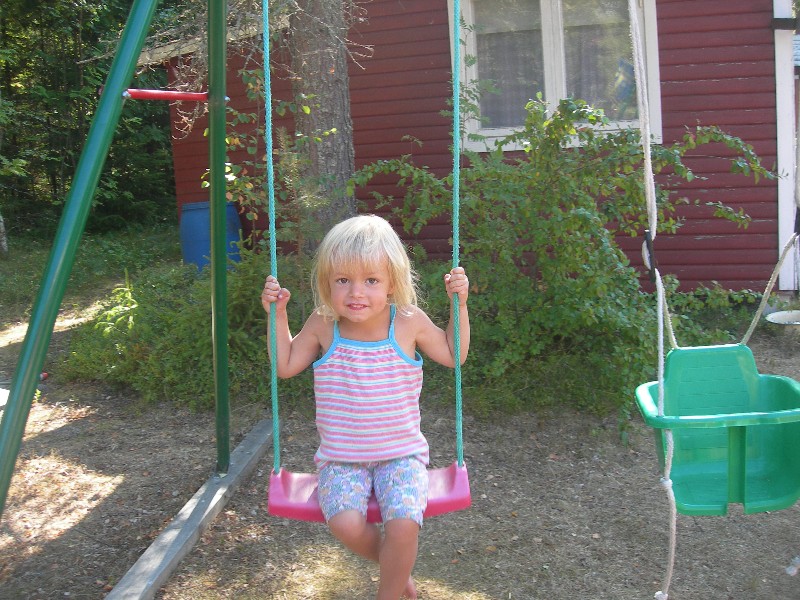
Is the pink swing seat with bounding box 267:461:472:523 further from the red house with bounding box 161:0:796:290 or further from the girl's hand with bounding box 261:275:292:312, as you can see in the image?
the red house with bounding box 161:0:796:290

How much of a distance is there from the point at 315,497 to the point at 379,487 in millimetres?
196

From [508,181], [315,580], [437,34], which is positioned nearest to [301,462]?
[315,580]

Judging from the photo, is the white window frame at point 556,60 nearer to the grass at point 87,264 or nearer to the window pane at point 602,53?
the window pane at point 602,53

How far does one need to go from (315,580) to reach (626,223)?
2754 mm

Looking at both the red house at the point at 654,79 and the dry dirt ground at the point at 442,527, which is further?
the red house at the point at 654,79

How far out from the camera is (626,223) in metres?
4.48

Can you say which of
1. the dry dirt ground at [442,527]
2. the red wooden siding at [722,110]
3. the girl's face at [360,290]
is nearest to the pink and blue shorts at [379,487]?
the girl's face at [360,290]

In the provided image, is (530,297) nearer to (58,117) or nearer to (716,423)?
(716,423)

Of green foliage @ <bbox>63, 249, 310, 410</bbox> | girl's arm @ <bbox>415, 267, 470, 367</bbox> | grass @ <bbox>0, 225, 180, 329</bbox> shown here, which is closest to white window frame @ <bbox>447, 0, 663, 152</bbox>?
green foliage @ <bbox>63, 249, 310, 410</bbox>

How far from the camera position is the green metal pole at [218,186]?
9.41 feet

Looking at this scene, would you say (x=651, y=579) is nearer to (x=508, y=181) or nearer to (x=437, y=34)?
(x=508, y=181)

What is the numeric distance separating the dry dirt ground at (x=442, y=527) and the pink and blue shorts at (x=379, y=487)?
2.37 ft

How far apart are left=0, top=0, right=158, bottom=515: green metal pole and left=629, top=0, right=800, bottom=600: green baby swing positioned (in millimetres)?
1462

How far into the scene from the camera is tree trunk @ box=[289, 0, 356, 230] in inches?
200
